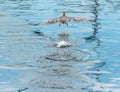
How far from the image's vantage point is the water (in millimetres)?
18328

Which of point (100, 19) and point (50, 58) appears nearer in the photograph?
point (50, 58)

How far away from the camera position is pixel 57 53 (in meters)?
23.6

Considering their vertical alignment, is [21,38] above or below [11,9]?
below

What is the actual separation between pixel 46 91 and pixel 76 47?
8195 millimetres

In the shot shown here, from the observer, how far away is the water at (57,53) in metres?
18.3

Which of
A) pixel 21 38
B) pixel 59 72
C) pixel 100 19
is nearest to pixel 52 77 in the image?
pixel 59 72

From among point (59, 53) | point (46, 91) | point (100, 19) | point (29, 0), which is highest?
point (29, 0)

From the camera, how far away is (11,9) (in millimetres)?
40188

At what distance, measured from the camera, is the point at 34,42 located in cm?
2648

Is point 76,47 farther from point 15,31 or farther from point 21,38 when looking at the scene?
point 15,31

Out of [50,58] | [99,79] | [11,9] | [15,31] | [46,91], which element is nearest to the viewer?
[46,91]

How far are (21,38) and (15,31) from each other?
2.81 m

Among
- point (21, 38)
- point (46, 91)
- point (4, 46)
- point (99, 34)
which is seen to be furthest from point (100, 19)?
point (46, 91)

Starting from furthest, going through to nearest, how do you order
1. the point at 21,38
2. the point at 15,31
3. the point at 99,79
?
the point at 15,31, the point at 21,38, the point at 99,79
